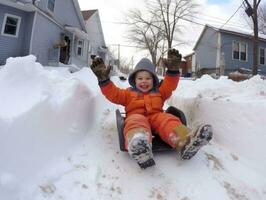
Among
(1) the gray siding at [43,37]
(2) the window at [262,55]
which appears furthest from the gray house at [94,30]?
(2) the window at [262,55]

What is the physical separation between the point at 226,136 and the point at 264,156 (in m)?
0.61

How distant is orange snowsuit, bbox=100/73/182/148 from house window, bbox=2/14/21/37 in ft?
43.0

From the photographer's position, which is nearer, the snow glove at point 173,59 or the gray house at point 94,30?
the snow glove at point 173,59

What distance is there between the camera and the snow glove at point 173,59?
4.04 metres

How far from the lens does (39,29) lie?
17.0 metres

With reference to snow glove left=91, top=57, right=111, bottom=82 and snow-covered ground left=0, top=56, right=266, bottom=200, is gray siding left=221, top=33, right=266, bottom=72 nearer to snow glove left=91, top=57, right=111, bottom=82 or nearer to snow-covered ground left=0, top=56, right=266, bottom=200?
snow-covered ground left=0, top=56, right=266, bottom=200

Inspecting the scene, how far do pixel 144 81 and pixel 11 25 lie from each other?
13433mm

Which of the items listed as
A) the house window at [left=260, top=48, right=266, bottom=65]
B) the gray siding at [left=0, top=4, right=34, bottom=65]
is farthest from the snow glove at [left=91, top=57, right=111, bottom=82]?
the house window at [left=260, top=48, right=266, bottom=65]

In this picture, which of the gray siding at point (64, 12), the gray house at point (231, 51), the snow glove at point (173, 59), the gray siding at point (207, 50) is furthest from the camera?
the gray siding at point (207, 50)

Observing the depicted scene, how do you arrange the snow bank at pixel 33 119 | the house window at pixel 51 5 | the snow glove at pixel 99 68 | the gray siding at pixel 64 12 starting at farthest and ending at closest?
the house window at pixel 51 5, the gray siding at pixel 64 12, the snow glove at pixel 99 68, the snow bank at pixel 33 119

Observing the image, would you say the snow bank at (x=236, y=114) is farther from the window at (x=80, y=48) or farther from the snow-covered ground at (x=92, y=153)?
the window at (x=80, y=48)

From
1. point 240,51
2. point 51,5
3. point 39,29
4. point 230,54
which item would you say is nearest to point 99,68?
point 39,29

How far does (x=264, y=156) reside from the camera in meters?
3.63

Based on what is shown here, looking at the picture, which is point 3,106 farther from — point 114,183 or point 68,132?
point 114,183
